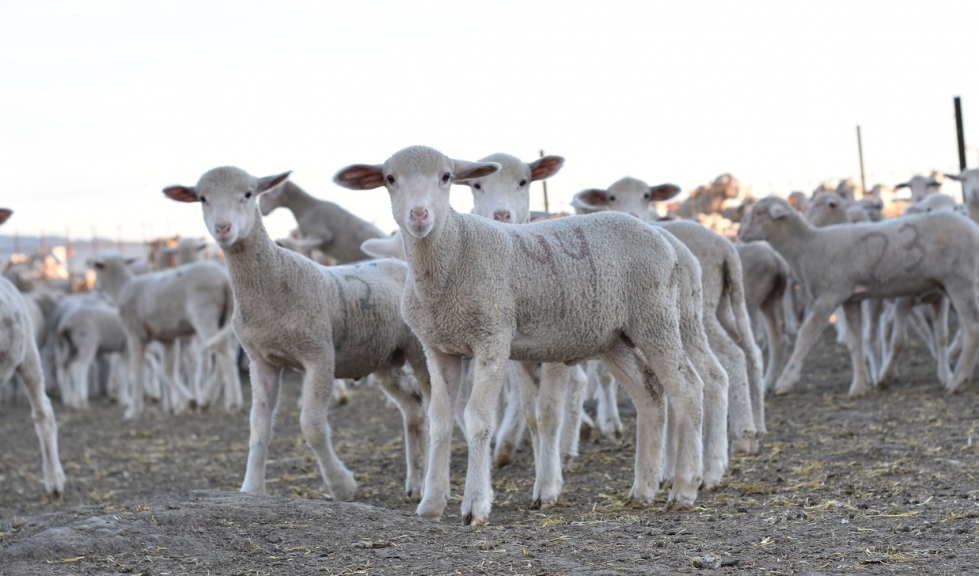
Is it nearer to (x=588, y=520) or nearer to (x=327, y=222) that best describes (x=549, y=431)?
(x=588, y=520)

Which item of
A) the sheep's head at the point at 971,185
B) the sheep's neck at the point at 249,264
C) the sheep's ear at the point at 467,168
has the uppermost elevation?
the sheep's ear at the point at 467,168

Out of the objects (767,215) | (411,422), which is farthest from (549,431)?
(767,215)

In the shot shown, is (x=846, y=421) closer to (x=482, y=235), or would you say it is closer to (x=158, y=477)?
(x=482, y=235)

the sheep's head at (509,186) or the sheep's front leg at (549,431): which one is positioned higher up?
the sheep's head at (509,186)

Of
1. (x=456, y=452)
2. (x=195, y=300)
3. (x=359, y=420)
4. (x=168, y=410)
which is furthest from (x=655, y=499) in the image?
(x=168, y=410)

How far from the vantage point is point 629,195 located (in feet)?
28.8

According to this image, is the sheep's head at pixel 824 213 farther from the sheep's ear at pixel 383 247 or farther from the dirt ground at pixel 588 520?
the sheep's ear at pixel 383 247

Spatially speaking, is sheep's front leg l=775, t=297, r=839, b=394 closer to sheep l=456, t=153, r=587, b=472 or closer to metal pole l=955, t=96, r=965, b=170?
sheep l=456, t=153, r=587, b=472

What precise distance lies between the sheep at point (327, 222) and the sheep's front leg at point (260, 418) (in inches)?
222

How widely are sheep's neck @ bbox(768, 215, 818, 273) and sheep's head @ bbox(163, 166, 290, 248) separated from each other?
20.0 ft

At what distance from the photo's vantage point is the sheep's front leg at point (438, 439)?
5.48 meters

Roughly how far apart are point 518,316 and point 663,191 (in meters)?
3.76

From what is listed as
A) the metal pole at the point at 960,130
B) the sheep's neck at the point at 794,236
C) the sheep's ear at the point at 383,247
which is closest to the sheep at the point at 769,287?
the sheep's neck at the point at 794,236

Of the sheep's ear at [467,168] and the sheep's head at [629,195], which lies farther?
the sheep's head at [629,195]
